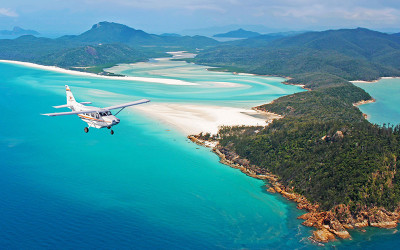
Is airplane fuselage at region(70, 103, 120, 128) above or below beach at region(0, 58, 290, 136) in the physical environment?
above

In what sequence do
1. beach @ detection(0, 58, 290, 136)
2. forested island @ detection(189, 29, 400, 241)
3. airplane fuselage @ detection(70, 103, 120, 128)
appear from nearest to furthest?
forested island @ detection(189, 29, 400, 241) → airplane fuselage @ detection(70, 103, 120, 128) → beach @ detection(0, 58, 290, 136)

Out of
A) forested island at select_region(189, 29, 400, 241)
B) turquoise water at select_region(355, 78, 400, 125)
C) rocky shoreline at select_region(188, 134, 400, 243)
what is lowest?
rocky shoreline at select_region(188, 134, 400, 243)

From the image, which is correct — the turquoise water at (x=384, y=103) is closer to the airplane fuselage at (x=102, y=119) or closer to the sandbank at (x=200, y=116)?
the sandbank at (x=200, y=116)

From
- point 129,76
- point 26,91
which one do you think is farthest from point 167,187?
point 129,76

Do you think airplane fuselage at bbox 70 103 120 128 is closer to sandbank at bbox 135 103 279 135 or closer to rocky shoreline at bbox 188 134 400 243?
rocky shoreline at bbox 188 134 400 243

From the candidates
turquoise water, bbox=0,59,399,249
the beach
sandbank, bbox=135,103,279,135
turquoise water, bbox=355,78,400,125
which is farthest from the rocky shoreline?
turquoise water, bbox=355,78,400,125

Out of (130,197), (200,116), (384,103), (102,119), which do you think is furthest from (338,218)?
(384,103)
